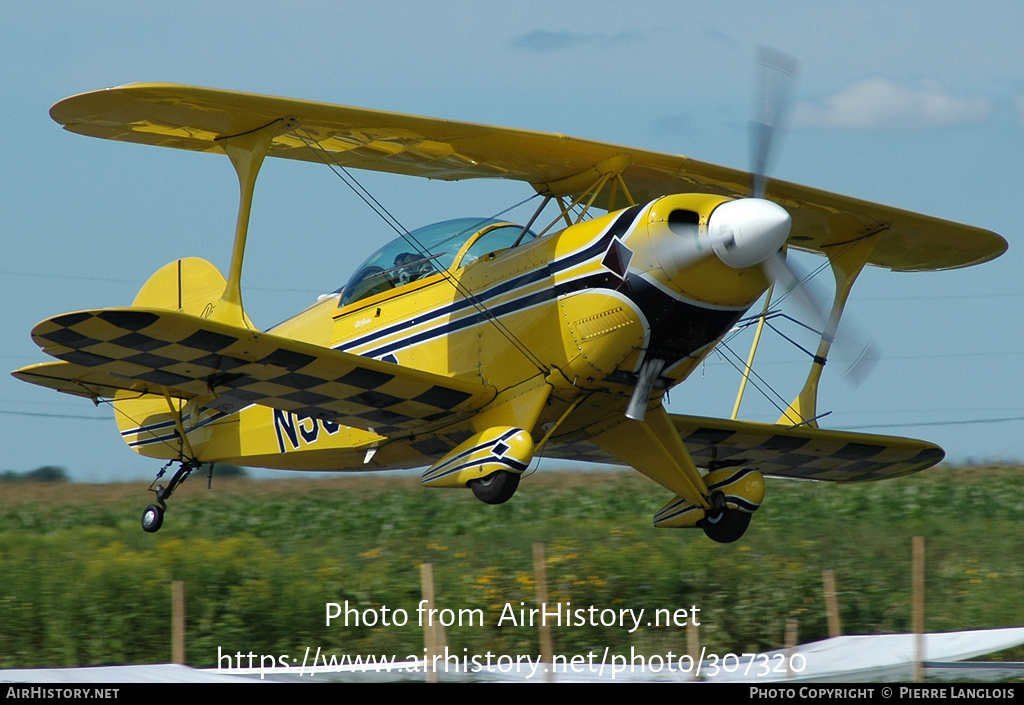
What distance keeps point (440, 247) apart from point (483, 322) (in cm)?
93

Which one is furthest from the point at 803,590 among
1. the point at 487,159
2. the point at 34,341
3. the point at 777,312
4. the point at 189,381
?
the point at 34,341

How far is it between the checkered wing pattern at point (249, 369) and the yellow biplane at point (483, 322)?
0.06 feet

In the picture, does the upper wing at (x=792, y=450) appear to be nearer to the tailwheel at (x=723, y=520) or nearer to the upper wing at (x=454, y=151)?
the tailwheel at (x=723, y=520)

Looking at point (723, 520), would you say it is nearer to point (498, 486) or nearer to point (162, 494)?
point (498, 486)

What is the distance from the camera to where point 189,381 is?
9.34 m

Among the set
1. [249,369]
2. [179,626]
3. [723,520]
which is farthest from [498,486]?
[179,626]

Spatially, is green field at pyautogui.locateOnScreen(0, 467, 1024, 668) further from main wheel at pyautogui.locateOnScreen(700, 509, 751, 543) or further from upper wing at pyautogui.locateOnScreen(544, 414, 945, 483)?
main wheel at pyautogui.locateOnScreen(700, 509, 751, 543)

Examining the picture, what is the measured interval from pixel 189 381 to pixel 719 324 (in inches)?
161

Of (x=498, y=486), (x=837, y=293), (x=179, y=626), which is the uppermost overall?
(x=837, y=293)

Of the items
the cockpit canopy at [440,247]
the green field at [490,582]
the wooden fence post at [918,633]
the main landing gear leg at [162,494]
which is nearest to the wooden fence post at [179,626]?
the green field at [490,582]

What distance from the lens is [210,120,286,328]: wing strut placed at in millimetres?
9016

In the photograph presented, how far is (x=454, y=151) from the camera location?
10.2 m

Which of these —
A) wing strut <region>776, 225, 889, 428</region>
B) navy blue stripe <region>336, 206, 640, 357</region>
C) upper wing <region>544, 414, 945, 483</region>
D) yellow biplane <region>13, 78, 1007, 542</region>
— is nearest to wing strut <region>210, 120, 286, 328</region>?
yellow biplane <region>13, 78, 1007, 542</region>

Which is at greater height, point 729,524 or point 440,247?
point 440,247
